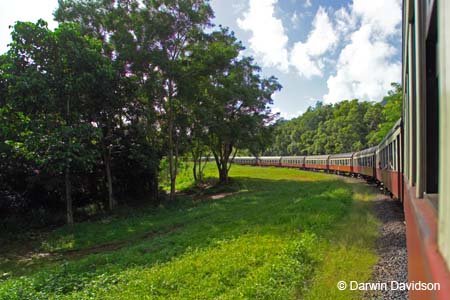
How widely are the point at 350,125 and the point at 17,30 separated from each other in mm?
60028

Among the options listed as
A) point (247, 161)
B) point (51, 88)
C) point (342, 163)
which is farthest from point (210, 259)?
point (247, 161)

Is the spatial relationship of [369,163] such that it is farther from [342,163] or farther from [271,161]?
[271,161]

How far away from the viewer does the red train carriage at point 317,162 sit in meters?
32.8

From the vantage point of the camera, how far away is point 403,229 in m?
7.34

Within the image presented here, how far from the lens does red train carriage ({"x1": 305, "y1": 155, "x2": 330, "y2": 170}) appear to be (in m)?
32.8

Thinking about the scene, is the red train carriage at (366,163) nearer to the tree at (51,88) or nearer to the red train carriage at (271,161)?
the tree at (51,88)

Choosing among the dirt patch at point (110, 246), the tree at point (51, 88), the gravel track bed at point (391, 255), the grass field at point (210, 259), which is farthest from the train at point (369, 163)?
the tree at point (51, 88)

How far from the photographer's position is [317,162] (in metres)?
35.2

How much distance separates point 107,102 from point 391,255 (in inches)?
469

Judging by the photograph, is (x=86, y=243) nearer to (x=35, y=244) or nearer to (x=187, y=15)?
(x=35, y=244)

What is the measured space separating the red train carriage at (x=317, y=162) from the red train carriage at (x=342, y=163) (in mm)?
1524

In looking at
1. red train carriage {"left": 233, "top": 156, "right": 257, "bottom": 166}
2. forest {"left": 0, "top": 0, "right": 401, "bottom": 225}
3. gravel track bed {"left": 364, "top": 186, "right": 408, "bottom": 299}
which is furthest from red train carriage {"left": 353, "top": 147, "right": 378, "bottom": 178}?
red train carriage {"left": 233, "top": 156, "right": 257, "bottom": 166}

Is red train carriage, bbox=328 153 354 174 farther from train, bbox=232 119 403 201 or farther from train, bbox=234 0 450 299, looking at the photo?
train, bbox=234 0 450 299

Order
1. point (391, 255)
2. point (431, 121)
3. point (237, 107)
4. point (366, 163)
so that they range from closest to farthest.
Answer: point (431, 121) → point (391, 255) → point (366, 163) → point (237, 107)
